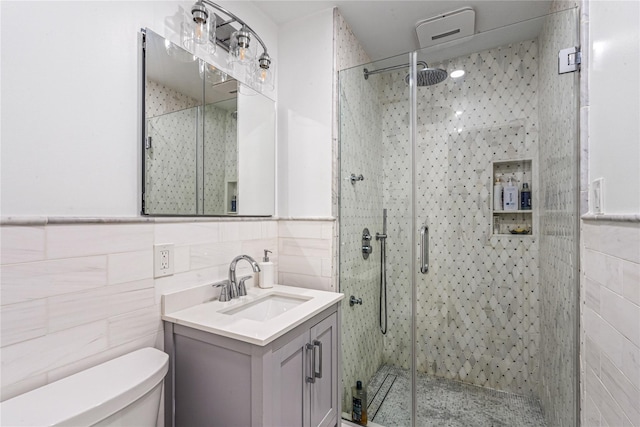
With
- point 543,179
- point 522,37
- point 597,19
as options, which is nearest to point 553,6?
point 522,37

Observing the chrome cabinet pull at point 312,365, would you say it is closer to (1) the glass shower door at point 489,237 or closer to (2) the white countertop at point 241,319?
(2) the white countertop at point 241,319

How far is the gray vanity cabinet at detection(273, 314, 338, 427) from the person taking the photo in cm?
111

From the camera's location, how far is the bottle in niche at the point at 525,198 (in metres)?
1.64

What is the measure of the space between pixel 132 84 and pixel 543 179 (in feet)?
6.44

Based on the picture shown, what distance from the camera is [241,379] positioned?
104cm

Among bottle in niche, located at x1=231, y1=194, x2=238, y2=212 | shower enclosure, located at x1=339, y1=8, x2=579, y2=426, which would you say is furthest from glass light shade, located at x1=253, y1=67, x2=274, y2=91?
bottle in niche, located at x1=231, y1=194, x2=238, y2=212

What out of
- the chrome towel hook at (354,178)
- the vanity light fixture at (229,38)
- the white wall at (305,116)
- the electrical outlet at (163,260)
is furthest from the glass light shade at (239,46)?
the electrical outlet at (163,260)

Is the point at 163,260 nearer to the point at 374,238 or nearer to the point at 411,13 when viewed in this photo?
the point at 374,238

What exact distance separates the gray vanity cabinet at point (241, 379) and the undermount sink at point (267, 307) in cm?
25

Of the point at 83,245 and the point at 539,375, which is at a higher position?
the point at 83,245

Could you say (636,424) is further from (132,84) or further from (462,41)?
(132,84)

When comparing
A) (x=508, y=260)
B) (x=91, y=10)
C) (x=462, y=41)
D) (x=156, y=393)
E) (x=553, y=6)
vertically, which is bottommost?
(x=156, y=393)

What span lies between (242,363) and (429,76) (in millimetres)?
1753

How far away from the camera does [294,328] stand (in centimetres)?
118
